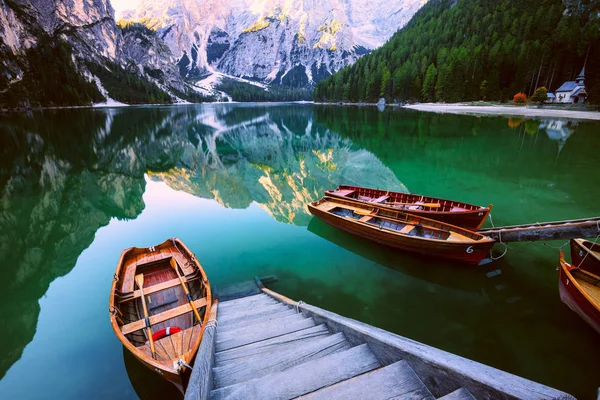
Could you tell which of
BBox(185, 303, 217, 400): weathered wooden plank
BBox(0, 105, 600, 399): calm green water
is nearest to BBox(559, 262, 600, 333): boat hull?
BBox(0, 105, 600, 399): calm green water

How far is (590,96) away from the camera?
5959cm

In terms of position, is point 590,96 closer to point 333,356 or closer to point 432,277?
point 432,277

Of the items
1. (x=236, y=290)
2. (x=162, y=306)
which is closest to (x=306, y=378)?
(x=162, y=306)

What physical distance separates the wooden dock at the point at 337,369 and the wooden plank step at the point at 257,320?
2.31 ft

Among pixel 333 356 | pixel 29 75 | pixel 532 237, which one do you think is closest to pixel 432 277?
pixel 532 237

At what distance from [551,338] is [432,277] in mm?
3431

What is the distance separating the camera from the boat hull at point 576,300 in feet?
23.8

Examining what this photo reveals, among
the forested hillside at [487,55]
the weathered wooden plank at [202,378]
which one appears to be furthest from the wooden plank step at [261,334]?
the forested hillside at [487,55]

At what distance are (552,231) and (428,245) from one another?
11.8 ft

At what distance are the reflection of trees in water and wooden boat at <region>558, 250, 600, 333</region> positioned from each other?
1104 centimetres

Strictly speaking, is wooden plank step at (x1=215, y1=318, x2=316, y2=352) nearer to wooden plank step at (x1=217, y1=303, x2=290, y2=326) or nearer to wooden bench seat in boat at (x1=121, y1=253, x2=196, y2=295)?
wooden plank step at (x1=217, y1=303, x2=290, y2=326)

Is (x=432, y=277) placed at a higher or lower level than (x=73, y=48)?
lower

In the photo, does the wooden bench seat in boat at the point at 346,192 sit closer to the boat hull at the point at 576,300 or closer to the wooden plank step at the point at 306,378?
the boat hull at the point at 576,300

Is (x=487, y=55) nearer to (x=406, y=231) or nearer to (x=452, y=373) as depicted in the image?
(x=406, y=231)
